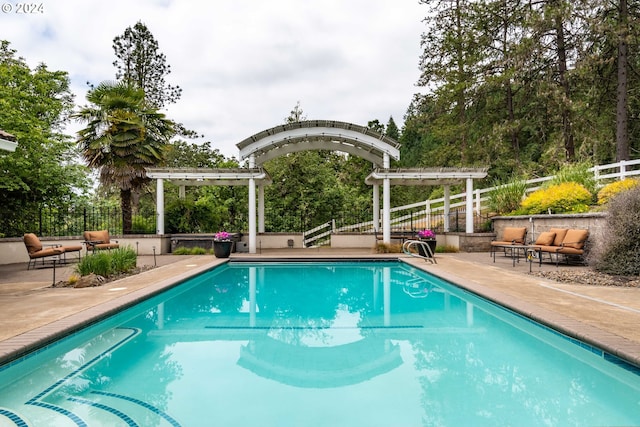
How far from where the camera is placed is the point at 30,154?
1303 centimetres

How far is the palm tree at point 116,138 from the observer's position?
46.6 feet

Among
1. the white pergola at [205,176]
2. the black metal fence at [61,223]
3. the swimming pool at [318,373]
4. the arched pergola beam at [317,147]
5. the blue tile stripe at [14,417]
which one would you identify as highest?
the arched pergola beam at [317,147]

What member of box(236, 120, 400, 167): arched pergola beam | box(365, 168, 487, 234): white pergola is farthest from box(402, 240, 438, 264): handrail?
box(236, 120, 400, 167): arched pergola beam

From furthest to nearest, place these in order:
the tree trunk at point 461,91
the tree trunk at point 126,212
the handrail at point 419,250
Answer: the tree trunk at point 461,91 < the tree trunk at point 126,212 < the handrail at point 419,250

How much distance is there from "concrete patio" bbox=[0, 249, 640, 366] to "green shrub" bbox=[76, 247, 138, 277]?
1.52ft

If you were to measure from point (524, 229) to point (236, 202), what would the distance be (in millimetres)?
12797

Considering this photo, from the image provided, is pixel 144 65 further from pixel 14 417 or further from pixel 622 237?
pixel 622 237

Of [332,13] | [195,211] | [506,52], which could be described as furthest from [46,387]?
[506,52]

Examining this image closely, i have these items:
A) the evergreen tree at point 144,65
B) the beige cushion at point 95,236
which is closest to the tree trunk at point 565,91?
the beige cushion at point 95,236

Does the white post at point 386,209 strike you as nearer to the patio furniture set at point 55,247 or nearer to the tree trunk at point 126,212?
the patio furniture set at point 55,247

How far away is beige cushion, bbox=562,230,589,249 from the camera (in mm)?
9430

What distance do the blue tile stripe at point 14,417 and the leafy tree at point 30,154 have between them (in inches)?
436

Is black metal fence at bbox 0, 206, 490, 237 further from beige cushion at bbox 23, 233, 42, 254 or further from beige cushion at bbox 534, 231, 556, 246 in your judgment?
beige cushion at bbox 534, 231, 556, 246

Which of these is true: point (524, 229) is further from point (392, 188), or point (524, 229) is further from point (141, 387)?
point (392, 188)
